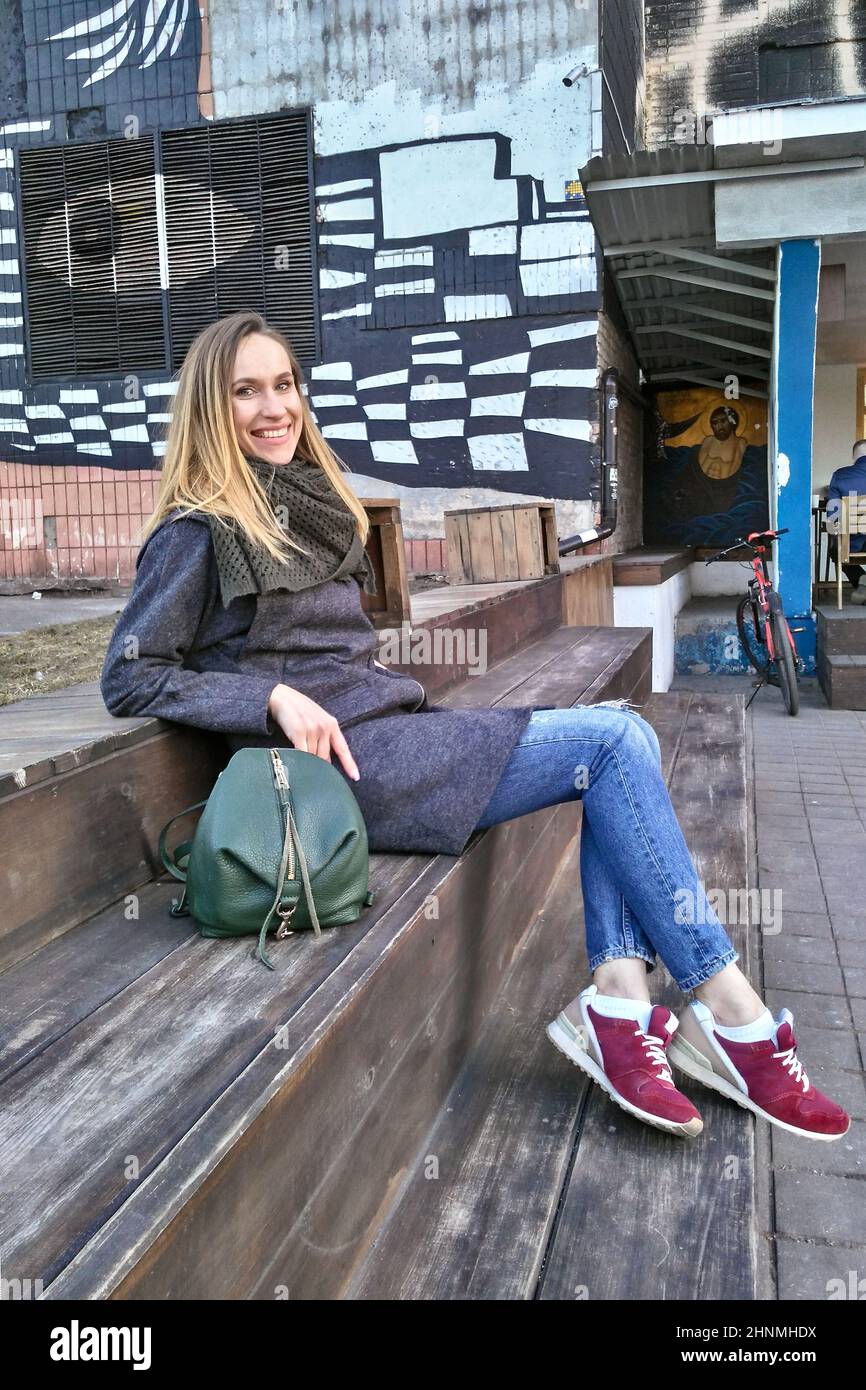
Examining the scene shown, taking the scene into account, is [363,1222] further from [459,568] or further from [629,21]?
[629,21]

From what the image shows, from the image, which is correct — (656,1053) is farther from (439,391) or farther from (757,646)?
(439,391)

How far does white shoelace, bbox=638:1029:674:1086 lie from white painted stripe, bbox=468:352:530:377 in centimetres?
758

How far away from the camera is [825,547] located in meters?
11.7

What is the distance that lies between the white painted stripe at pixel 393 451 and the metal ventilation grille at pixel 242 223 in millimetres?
967

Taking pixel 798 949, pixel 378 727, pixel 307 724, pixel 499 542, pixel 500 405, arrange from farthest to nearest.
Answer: pixel 500 405
pixel 499 542
pixel 798 949
pixel 378 727
pixel 307 724

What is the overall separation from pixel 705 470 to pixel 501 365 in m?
5.80

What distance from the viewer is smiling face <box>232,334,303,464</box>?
2082 mm

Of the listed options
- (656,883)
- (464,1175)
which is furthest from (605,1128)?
(656,883)

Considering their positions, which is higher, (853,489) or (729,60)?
(729,60)

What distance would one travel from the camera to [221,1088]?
1.20 m

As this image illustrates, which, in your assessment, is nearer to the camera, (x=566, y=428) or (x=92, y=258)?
(x=566, y=428)

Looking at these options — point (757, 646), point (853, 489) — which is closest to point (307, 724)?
point (757, 646)

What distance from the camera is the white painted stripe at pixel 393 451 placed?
9125 mm

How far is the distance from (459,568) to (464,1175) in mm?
4528
